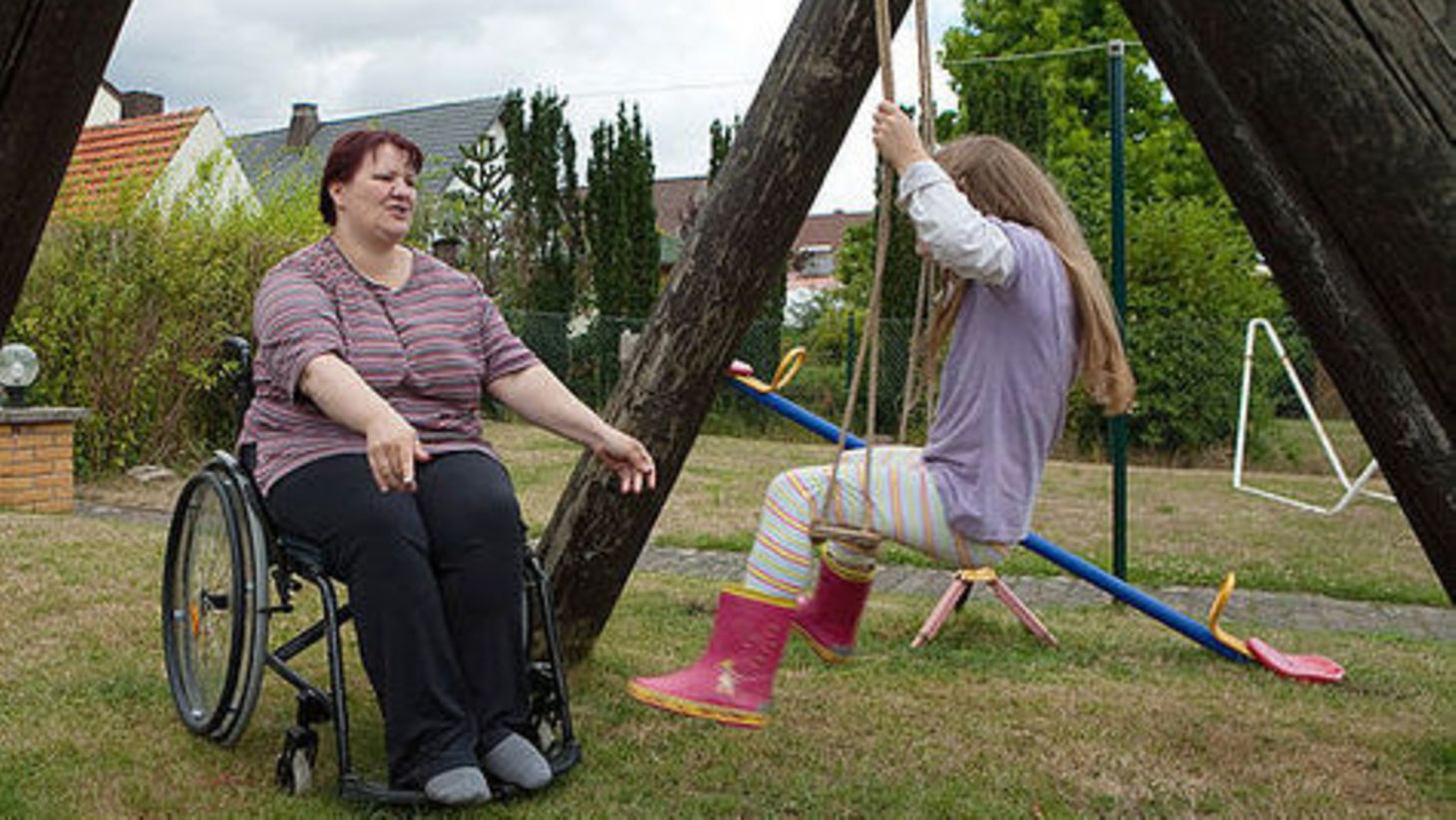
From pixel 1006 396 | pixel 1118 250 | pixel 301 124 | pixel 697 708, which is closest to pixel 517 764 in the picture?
pixel 697 708

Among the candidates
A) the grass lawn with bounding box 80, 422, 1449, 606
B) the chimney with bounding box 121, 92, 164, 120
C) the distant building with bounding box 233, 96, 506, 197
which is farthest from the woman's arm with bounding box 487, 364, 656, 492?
the chimney with bounding box 121, 92, 164, 120

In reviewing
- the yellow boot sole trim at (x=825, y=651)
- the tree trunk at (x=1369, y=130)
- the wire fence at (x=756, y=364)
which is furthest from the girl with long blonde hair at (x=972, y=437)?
the wire fence at (x=756, y=364)

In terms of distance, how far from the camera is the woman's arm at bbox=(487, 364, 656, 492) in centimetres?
297

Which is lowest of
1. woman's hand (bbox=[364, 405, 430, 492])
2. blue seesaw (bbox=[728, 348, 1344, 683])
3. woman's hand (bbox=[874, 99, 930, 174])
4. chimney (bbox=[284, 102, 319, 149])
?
blue seesaw (bbox=[728, 348, 1344, 683])

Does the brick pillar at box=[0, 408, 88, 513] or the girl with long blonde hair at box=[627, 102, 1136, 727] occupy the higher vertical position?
the girl with long blonde hair at box=[627, 102, 1136, 727]

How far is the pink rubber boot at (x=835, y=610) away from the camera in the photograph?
10.1 ft

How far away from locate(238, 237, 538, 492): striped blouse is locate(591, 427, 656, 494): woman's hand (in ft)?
0.86

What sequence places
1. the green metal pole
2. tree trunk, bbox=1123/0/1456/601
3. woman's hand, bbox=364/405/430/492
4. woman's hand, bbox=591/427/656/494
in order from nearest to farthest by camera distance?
tree trunk, bbox=1123/0/1456/601, woman's hand, bbox=364/405/430/492, woman's hand, bbox=591/427/656/494, the green metal pole

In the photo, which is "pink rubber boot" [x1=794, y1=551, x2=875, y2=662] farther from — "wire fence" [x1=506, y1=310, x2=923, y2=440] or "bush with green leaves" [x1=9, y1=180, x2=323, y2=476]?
"wire fence" [x1=506, y1=310, x2=923, y2=440]

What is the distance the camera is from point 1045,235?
278cm

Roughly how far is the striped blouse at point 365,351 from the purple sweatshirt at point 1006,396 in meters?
1.00

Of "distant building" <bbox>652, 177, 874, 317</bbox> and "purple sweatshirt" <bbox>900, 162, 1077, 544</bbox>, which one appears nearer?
"purple sweatshirt" <bbox>900, 162, 1077, 544</bbox>

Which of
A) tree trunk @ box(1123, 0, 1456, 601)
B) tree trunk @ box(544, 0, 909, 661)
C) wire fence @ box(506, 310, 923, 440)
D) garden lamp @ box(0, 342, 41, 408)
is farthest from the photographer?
wire fence @ box(506, 310, 923, 440)

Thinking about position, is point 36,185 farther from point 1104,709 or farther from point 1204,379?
point 1204,379
